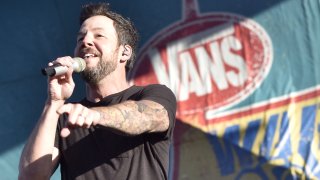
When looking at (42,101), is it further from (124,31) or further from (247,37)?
(124,31)

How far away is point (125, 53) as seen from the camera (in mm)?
2145

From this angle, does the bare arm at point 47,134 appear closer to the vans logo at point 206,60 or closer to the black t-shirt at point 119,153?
the black t-shirt at point 119,153

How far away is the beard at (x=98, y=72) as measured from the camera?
1962mm

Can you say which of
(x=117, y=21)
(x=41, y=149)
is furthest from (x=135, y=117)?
(x=117, y=21)

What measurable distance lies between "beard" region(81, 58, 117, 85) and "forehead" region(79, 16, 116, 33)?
0.14m

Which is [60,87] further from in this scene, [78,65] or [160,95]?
[160,95]

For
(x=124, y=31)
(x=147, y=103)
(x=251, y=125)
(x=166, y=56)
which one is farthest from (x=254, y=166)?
(x=147, y=103)

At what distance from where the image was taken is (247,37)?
364cm

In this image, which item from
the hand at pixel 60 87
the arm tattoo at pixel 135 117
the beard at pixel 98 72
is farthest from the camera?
the beard at pixel 98 72

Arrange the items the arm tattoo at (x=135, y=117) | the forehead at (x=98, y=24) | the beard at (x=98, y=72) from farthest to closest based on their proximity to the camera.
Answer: the forehead at (x=98, y=24) → the beard at (x=98, y=72) → the arm tattoo at (x=135, y=117)

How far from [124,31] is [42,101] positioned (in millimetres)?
1700

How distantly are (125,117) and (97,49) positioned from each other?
0.42 meters

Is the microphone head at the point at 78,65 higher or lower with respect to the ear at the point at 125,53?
higher

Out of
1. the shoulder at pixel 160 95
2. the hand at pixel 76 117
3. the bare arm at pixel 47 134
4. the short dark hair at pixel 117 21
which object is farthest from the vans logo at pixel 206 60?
the hand at pixel 76 117
